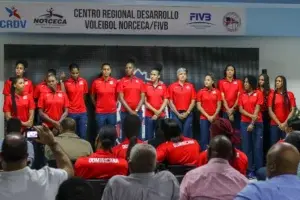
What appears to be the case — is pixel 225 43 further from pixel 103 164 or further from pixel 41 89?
pixel 103 164

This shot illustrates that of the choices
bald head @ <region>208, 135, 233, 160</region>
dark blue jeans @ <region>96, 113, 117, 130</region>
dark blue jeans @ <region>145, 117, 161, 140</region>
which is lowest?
dark blue jeans @ <region>145, 117, 161, 140</region>

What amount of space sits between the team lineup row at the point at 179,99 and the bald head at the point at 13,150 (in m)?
6.87

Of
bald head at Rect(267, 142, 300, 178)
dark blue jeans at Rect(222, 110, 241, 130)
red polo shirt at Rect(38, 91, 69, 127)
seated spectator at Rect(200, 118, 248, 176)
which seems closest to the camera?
bald head at Rect(267, 142, 300, 178)

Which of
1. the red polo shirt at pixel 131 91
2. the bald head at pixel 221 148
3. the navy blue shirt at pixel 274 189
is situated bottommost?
the navy blue shirt at pixel 274 189

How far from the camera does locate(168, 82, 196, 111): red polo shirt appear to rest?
412 inches

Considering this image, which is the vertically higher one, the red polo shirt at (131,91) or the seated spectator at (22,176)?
the red polo shirt at (131,91)

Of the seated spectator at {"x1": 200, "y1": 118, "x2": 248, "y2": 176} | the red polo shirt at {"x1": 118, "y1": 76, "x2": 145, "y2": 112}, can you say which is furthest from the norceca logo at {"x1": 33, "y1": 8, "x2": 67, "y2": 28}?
the seated spectator at {"x1": 200, "y1": 118, "x2": 248, "y2": 176}

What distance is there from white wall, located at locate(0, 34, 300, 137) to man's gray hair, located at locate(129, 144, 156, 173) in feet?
23.7

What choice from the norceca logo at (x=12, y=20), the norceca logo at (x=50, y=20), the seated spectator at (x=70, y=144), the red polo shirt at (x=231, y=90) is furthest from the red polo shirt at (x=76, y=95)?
the seated spectator at (x=70, y=144)

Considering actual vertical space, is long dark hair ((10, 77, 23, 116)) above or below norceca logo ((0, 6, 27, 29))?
below

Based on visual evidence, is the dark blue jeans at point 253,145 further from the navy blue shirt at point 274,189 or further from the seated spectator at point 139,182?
the navy blue shirt at point 274,189

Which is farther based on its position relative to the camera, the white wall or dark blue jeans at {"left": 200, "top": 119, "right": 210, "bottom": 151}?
the white wall

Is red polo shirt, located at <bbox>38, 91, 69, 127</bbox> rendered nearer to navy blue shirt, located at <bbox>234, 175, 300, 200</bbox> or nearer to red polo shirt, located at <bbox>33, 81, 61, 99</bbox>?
red polo shirt, located at <bbox>33, 81, 61, 99</bbox>

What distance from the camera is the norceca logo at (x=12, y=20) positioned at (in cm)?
1022
